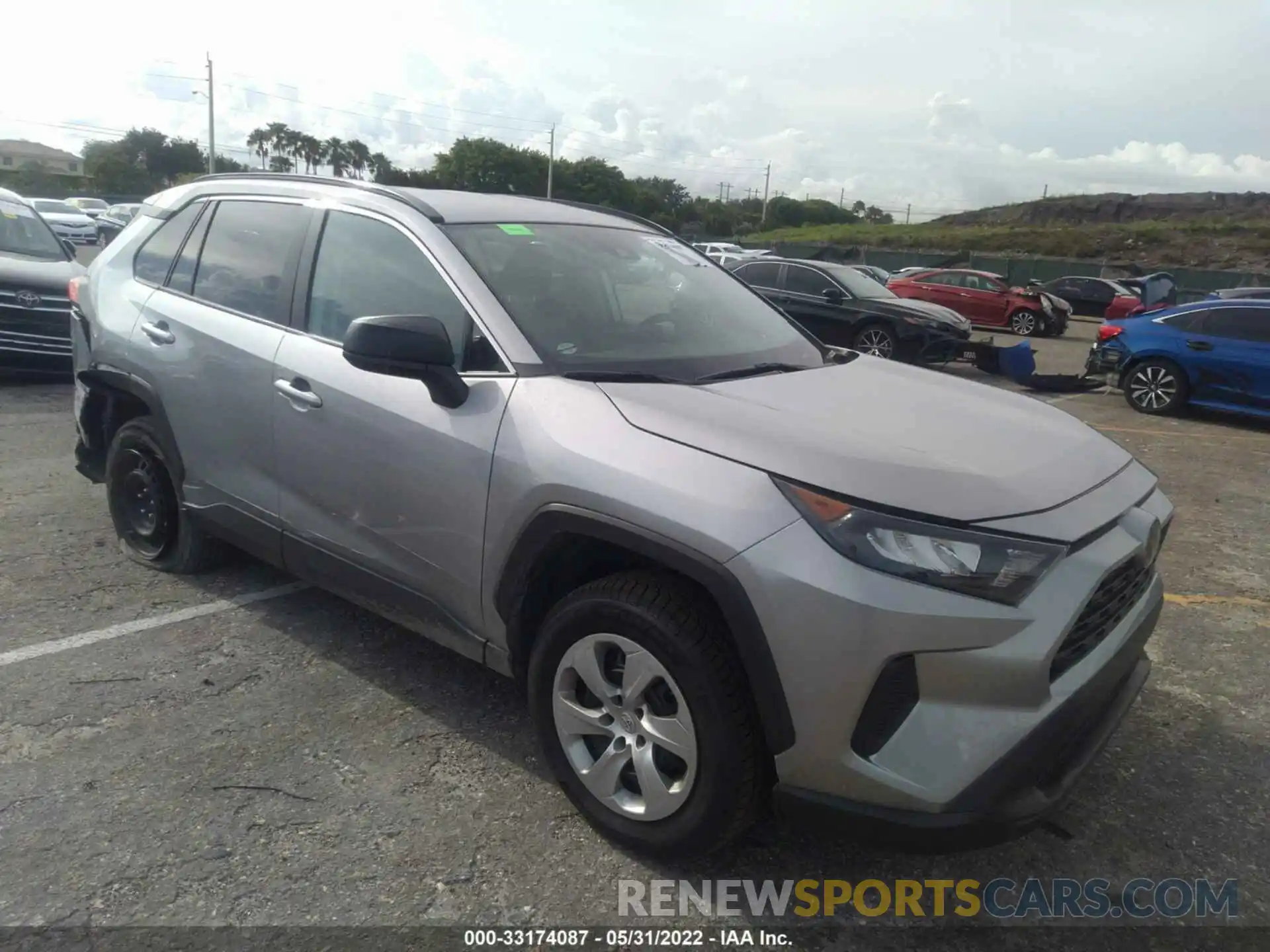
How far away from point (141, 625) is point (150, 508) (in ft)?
2.17

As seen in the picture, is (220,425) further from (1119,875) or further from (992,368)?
(992,368)

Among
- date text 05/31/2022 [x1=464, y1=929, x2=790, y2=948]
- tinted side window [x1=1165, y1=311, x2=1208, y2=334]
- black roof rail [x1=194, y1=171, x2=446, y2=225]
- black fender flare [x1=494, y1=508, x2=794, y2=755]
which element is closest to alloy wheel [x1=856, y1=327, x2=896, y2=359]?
tinted side window [x1=1165, y1=311, x2=1208, y2=334]

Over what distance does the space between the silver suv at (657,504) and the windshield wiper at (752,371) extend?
0.02m

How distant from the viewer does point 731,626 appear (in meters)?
2.23

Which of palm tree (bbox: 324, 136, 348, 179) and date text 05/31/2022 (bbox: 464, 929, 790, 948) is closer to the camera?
date text 05/31/2022 (bbox: 464, 929, 790, 948)

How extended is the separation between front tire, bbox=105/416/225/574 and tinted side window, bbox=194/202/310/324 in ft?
2.39

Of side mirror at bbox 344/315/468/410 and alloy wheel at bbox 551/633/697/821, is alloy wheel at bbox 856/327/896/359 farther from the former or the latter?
alloy wheel at bbox 551/633/697/821

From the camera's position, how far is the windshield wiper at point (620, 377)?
2775 millimetres

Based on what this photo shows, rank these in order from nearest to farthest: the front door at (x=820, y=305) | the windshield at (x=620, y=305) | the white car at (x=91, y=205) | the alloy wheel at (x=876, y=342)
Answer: the windshield at (x=620, y=305)
the alloy wheel at (x=876, y=342)
the front door at (x=820, y=305)
the white car at (x=91, y=205)

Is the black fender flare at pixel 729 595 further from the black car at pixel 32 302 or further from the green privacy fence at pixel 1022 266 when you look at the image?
the green privacy fence at pixel 1022 266

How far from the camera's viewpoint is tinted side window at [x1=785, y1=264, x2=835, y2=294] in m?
13.5

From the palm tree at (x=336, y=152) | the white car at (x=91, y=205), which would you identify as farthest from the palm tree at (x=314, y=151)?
the white car at (x=91, y=205)

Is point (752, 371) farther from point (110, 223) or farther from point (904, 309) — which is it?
point (110, 223)

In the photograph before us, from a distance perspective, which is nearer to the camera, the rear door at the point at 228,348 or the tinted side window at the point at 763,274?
the rear door at the point at 228,348
